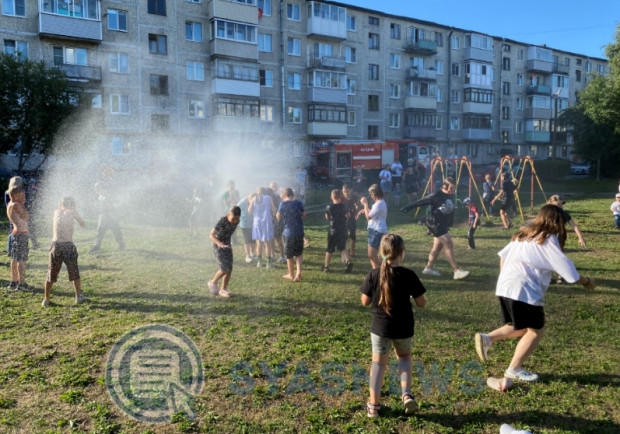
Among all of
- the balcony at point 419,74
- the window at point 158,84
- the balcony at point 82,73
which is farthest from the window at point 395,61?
the balcony at point 82,73

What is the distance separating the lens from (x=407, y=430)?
399 centimetres

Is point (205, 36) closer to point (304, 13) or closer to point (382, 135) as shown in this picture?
point (304, 13)

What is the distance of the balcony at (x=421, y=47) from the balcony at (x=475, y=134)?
916cm

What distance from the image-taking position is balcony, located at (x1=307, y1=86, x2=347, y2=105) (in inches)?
1617

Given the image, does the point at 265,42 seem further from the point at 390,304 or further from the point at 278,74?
the point at 390,304

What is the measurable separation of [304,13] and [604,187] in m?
26.3

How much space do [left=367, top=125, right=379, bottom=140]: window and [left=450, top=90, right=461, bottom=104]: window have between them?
11.1 meters

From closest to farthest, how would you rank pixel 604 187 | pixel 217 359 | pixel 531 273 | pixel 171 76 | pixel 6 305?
pixel 531 273
pixel 217 359
pixel 6 305
pixel 604 187
pixel 171 76

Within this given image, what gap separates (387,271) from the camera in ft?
13.3

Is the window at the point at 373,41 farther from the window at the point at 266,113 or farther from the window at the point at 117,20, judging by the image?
the window at the point at 117,20

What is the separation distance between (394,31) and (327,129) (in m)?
13.8

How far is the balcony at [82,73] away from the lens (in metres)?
30.5

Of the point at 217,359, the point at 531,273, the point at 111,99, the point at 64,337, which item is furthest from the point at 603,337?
the point at 111,99

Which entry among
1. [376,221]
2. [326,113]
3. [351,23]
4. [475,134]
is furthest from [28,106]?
[475,134]
